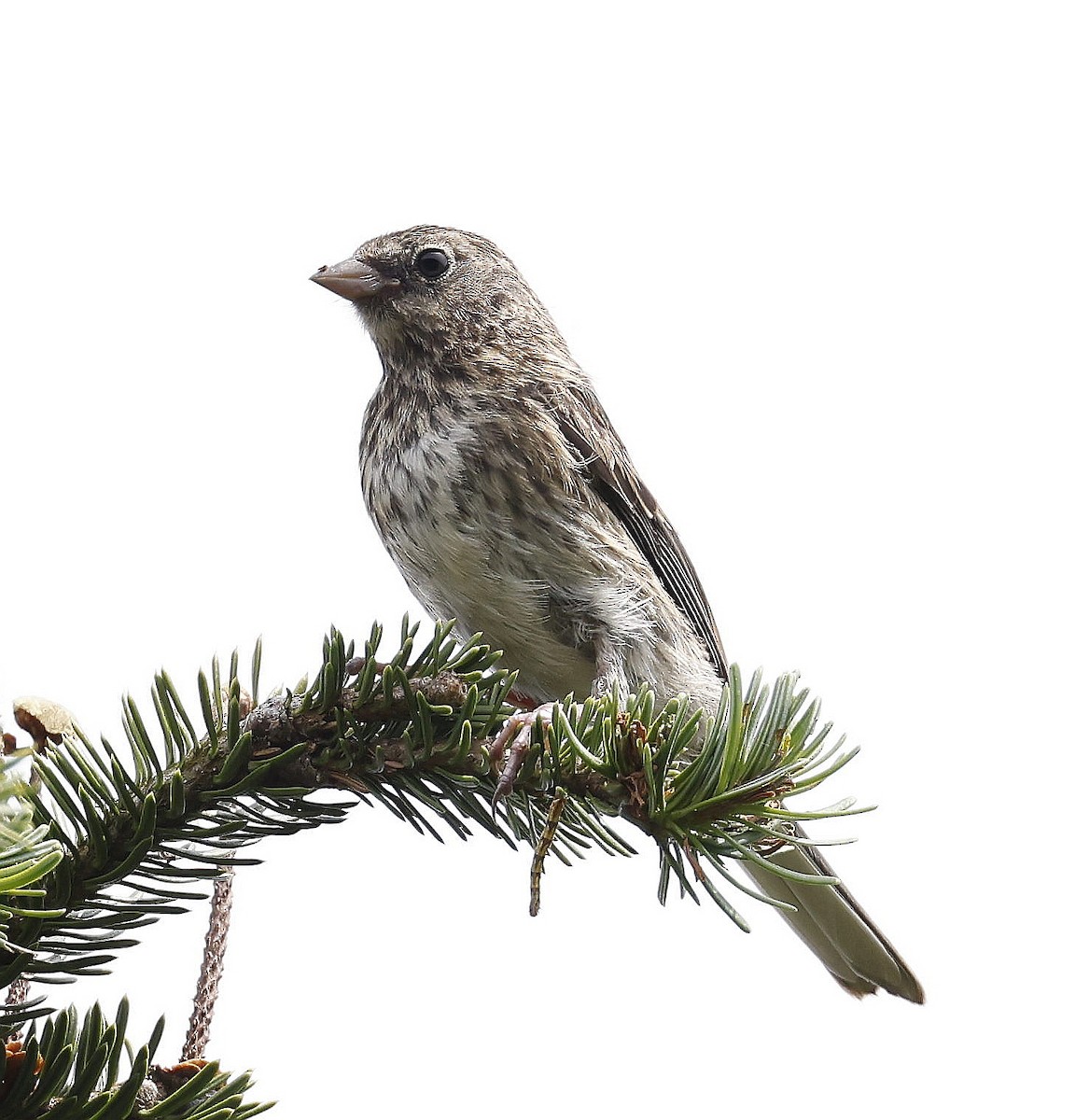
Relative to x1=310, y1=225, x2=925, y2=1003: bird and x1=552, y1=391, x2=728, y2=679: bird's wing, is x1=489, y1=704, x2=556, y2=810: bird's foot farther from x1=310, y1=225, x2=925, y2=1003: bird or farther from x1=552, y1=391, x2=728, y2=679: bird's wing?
x1=552, y1=391, x2=728, y2=679: bird's wing

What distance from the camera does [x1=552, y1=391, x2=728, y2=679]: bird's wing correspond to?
2.75 metres

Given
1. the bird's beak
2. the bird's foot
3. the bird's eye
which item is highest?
the bird's eye

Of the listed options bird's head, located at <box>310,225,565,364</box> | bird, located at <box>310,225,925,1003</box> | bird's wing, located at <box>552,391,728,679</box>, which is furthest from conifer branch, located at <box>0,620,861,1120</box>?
bird's head, located at <box>310,225,565,364</box>

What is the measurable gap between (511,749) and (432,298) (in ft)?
5.88

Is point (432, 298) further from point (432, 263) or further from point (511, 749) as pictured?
point (511, 749)

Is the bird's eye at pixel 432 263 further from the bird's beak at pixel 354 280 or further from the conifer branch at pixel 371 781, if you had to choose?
the conifer branch at pixel 371 781

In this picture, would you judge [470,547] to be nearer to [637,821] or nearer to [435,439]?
[435,439]

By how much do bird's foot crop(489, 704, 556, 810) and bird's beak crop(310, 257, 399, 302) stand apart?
5.64 feet

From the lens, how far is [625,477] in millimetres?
2857

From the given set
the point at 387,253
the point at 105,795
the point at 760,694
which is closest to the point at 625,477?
the point at 387,253

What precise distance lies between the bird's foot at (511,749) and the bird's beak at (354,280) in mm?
1720

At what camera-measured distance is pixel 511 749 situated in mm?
1465

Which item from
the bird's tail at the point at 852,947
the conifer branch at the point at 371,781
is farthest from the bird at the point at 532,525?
the conifer branch at the point at 371,781

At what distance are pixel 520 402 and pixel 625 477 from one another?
32 cm
